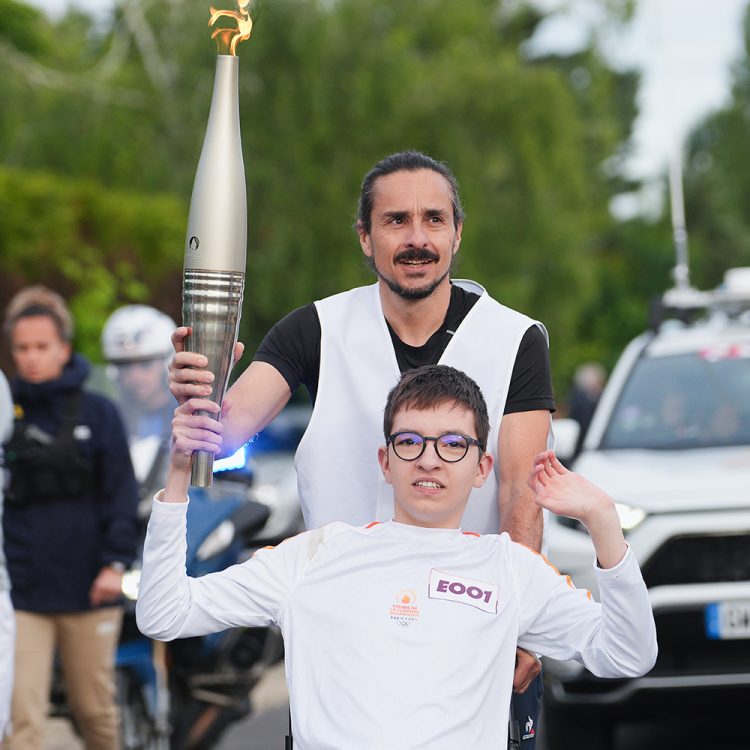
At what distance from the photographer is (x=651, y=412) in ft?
27.4

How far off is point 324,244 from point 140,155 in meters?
3.19

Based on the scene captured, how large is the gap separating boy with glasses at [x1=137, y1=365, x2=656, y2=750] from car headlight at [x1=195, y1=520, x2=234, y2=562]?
3.59 metres

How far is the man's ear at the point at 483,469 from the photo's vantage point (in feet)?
12.5

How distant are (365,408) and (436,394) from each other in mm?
479

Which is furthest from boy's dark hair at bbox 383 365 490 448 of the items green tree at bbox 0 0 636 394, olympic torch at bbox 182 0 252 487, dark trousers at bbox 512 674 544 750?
green tree at bbox 0 0 636 394

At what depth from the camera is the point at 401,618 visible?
356 centimetres

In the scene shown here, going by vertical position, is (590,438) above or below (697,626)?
above

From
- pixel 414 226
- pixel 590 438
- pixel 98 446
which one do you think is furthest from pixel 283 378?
pixel 590 438

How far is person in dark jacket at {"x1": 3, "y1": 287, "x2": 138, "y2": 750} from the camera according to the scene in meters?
6.60

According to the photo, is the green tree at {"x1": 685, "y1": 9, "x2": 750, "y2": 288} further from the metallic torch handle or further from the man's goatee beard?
the metallic torch handle

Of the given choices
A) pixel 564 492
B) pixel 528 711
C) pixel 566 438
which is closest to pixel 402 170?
pixel 564 492

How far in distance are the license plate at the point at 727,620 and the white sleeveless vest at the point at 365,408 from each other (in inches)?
120

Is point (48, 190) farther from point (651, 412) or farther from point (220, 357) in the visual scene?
point (220, 357)

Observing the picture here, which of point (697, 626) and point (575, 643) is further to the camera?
point (697, 626)
